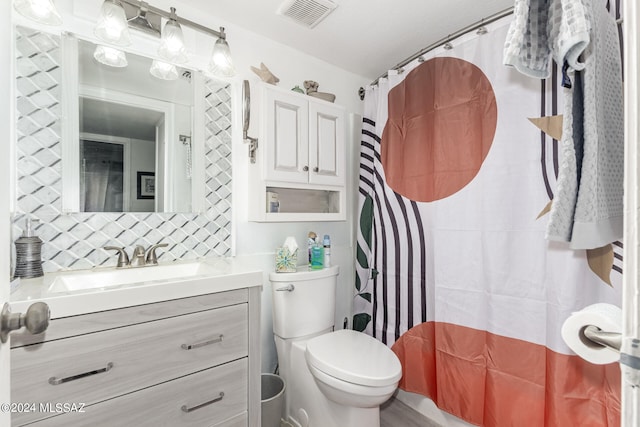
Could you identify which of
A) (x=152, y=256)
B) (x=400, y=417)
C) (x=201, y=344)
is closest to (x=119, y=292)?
(x=201, y=344)

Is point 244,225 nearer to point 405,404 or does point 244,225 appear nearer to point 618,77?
point 405,404

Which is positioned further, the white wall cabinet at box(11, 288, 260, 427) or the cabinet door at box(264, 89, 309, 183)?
the cabinet door at box(264, 89, 309, 183)

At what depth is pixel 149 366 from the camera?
38.5 inches

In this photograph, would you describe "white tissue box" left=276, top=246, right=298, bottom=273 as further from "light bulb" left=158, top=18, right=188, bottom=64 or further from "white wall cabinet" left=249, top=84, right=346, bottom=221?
"light bulb" left=158, top=18, right=188, bottom=64

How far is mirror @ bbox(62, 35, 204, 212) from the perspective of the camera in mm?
1227

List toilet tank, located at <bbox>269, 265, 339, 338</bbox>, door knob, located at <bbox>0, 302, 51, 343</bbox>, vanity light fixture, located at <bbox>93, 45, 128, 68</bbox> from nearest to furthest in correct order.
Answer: door knob, located at <bbox>0, 302, 51, 343</bbox> < vanity light fixture, located at <bbox>93, 45, 128, 68</bbox> < toilet tank, located at <bbox>269, 265, 339, 338</bbox>

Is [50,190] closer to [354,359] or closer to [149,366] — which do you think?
[149,366]

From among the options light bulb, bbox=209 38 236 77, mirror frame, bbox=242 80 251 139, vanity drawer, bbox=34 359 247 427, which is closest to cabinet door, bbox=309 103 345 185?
mirror frame, bbox=242 80 251 139

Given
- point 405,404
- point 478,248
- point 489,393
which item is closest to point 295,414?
point 405,404

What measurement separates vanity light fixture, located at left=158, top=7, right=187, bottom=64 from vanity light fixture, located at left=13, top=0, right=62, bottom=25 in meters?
0.36

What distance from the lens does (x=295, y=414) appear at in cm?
154

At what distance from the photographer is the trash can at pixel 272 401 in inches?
57.1

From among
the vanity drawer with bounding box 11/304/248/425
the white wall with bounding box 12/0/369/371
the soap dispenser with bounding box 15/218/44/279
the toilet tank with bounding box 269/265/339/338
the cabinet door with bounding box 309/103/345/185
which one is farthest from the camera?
the cabinet door with bounding box 309/103/345/185

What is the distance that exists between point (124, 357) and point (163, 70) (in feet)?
4.13
